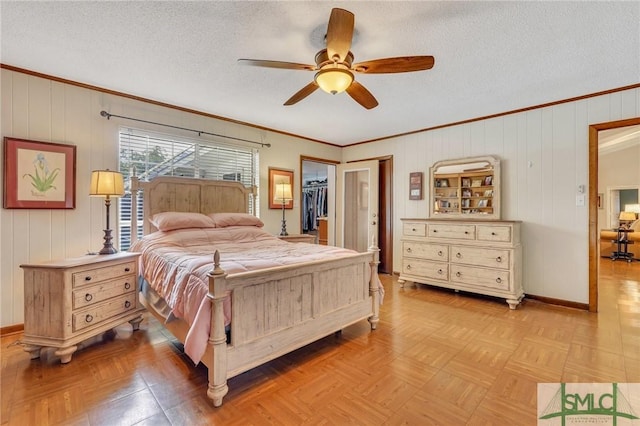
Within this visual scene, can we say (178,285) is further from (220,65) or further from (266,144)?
(266,144)

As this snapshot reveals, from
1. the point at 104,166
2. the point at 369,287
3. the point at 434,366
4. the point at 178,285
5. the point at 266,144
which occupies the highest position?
the point at 266,144

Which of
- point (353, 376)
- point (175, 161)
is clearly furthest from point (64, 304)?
point (353, 376)

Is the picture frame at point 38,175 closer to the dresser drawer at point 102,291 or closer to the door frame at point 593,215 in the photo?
the dresser drawer at point 102,291

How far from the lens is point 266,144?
4586 millimetres

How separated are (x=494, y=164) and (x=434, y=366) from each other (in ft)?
9.66

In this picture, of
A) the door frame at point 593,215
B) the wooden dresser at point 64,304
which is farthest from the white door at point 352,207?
the wooden dresser at point 64,304

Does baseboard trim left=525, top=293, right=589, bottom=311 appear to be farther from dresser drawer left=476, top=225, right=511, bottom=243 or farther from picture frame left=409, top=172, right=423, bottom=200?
picture frame left=409, top=172, right=423, bottom=200

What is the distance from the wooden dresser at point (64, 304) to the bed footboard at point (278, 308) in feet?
4.06

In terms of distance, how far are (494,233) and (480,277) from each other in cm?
58

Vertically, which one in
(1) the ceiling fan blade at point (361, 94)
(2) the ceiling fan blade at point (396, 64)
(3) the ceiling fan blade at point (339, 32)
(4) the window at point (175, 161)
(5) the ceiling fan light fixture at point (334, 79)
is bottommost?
(4) the window at point (175, 161)

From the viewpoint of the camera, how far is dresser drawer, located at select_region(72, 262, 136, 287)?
7.48 ft

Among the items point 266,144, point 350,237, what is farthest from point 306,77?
point 350,237

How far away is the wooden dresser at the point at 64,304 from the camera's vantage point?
219 cm

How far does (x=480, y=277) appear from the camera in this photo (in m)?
3.69
